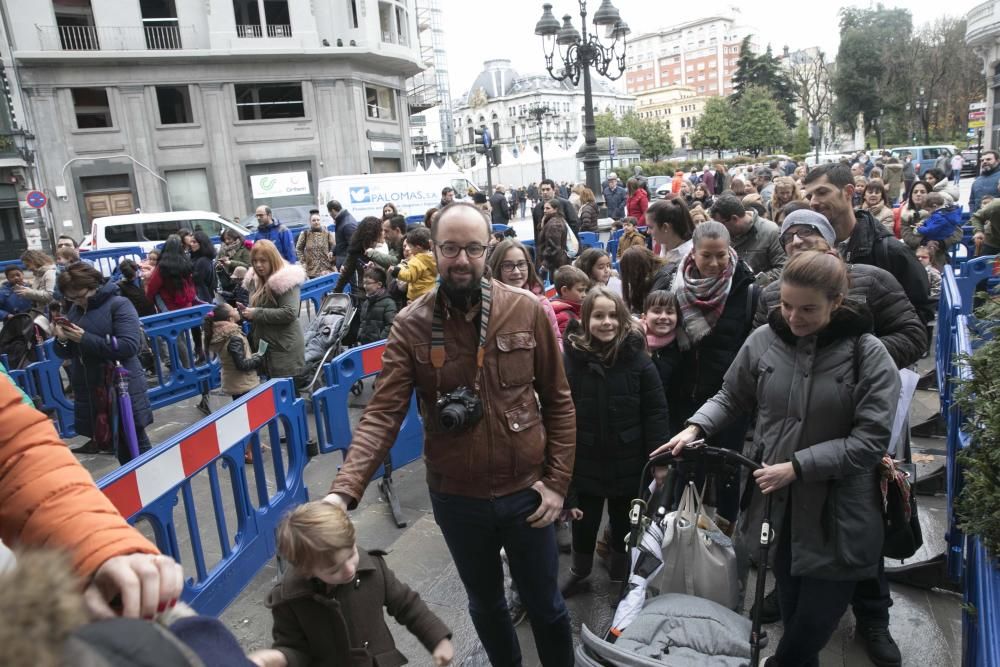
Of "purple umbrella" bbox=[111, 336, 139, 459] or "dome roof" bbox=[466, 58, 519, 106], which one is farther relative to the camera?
"dome roof" bbox=[466, 58, 519, 106]

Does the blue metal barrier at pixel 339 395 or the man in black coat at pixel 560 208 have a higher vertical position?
the man in black coat at pixel 560 208

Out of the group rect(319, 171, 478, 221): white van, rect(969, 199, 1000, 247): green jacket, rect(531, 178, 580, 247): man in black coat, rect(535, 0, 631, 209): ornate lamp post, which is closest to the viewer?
rect(969, 199, 1000, 247): green jacket

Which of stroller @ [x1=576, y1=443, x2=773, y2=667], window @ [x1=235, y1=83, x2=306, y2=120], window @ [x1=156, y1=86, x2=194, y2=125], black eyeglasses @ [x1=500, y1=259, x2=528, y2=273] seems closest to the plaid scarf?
black eyeglasses @ [x1=500, y1=259, x2=528, y2=273]

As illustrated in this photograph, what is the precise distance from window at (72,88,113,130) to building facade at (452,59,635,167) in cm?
8958

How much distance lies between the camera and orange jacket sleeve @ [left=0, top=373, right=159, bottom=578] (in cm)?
116

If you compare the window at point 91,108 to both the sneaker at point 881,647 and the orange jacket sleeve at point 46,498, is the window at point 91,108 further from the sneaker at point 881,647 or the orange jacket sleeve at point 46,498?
the sneaker at point 881,647

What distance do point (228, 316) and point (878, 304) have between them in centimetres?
498

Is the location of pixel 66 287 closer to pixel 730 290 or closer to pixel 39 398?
pixel 39 398

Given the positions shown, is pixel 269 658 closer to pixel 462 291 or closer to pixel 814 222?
pixel 462 291

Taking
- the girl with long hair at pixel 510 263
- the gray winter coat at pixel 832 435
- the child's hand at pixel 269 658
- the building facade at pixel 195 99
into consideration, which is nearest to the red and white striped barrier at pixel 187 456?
the child's hand at pixel 269 658

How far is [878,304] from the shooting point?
2.88 meters

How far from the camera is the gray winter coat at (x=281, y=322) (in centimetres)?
551

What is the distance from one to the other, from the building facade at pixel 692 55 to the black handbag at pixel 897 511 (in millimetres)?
150425

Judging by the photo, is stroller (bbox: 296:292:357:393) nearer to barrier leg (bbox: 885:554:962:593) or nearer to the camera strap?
the camera strap
